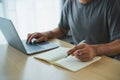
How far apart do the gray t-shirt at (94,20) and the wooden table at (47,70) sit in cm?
32

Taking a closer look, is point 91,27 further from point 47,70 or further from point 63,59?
point 47,70

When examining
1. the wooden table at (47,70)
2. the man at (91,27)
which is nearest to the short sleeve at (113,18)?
the man at (91,27)

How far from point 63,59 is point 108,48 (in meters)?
0.30

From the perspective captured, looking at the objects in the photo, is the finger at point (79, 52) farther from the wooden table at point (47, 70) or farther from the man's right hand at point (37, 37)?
the man's right hand at point (37, 37)

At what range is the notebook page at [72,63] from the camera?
102 centimetres

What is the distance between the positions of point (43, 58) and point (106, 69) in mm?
349

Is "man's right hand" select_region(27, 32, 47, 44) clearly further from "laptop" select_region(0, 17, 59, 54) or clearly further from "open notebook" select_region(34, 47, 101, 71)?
"open notebook" select_region(34, 47, 101, 71)

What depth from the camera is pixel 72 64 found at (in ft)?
Answer: 3.43

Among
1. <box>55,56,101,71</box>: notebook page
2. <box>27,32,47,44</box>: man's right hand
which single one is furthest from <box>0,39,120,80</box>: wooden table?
<box>27,32,47,44</box>: man's right hand

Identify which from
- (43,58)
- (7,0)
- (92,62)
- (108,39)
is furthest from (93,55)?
(7,0)

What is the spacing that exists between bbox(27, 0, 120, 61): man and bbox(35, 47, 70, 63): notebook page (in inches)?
2.9

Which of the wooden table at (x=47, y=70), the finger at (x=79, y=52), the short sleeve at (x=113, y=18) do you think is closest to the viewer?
the wooden table at (x=47, y=70)

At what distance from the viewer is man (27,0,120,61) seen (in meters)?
1.15

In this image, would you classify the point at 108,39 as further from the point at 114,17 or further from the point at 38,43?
the point at 38,43
